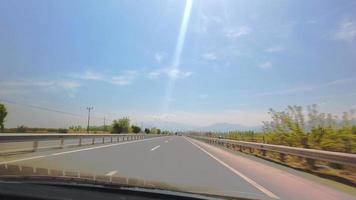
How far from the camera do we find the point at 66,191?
5.12m

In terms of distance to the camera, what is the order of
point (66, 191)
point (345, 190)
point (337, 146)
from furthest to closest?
point (337, 146)
point (345, 190)
point (66, 191)

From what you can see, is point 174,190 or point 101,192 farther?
point 174,190

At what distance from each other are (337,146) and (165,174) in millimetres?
9806

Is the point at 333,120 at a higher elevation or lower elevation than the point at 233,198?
higher

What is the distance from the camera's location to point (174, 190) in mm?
5766

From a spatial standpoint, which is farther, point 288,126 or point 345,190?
point 288,126

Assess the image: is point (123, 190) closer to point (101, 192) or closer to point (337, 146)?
point (101, 192)

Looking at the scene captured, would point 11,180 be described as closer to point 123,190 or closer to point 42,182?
point 42,182

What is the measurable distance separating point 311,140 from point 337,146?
10.2ft

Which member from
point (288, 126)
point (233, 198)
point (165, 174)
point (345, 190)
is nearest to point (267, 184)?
point (345, 190)

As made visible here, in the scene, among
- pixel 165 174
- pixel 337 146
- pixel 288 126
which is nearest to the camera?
pixel 165 174

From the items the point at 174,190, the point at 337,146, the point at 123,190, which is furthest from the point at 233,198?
the point at 337,146

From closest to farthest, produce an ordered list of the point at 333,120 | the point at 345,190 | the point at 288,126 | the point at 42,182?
the point at 42,182, the point at 345,190, the point at 333,120, the point at 288,126

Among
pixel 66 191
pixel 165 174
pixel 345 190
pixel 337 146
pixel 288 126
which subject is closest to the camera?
pixel 66 191
